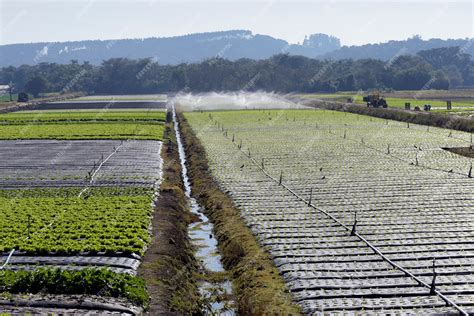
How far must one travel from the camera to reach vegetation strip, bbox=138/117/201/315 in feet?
58.1

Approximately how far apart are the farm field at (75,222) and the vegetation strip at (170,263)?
456mm

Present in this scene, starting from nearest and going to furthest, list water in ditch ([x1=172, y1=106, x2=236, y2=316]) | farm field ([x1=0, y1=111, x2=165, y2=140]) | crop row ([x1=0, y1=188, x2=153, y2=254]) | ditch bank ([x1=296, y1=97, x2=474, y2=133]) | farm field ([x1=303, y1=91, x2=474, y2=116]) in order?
water in ditch ([x1=172, y1=106, x2=236, y2=316]), crop row ([x1=0, y1=188, x2=153, y2=254]), farm field ([x1=0, y1=111, x2=165, y2=140]), ditch bank ([x1=296, y1=97, x2=474, y2=133]), farm field ([x1=303, y1=91, x2=474, y2=116])

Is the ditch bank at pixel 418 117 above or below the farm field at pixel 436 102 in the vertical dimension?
below

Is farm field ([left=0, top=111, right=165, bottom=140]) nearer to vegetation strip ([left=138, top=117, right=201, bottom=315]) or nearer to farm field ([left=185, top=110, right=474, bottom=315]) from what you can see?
farm field ([left=185, top=110, right=474, bottom=315])

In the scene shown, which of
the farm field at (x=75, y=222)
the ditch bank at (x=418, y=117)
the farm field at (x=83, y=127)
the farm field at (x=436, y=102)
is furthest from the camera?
the farm field at (x=436, y=102)

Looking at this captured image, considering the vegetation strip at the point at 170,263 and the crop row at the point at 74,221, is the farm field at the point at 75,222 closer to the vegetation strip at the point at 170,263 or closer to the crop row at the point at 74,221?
the crop row at the point at 74,221

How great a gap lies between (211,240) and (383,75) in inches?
6344

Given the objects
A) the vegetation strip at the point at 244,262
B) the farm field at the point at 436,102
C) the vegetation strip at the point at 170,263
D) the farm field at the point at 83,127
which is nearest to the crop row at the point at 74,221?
the vegetation strip at the point at 170,263

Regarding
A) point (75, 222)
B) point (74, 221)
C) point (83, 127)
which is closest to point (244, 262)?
point (75, 222)

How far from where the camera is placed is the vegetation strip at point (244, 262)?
17.5m

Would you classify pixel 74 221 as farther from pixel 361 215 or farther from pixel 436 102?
pixel 436 102

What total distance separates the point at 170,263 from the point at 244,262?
2794 mm

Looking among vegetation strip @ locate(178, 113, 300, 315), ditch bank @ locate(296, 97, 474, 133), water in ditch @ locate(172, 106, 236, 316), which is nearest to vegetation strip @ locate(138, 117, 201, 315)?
water in ditch @ locate(172, 106, 236, 316)

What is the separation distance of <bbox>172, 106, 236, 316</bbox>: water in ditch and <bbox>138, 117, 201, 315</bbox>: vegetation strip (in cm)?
40
